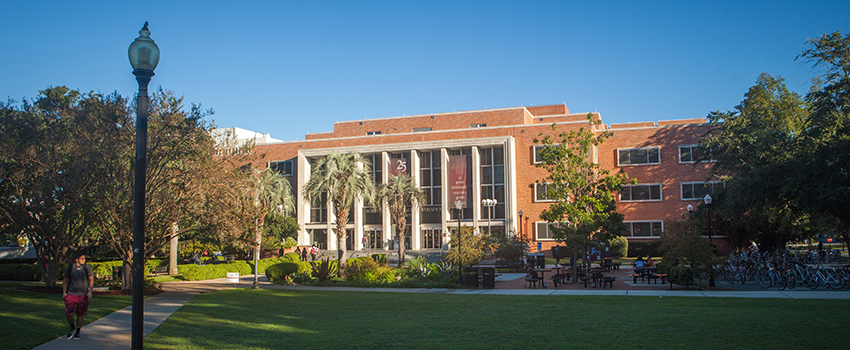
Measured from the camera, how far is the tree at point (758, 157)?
923 inches

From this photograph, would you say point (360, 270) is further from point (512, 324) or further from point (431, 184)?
point (431, 184)

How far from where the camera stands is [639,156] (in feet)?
166

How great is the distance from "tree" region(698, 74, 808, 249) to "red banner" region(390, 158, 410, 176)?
27232mm

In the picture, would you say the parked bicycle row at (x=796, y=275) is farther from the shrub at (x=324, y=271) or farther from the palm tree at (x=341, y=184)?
the palm tree at (x=341, y=184)

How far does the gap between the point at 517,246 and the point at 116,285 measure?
22279mm

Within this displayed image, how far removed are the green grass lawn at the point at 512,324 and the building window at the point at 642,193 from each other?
118ft

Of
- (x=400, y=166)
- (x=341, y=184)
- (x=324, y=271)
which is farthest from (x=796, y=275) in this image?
(x=400, y=166)

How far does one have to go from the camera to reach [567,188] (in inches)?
913

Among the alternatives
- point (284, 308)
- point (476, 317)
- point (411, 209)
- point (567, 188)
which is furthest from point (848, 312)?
point (411, 209)

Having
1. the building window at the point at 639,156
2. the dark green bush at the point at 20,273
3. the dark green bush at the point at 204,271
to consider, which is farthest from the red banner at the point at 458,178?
the dark green bush at the point at 20,273

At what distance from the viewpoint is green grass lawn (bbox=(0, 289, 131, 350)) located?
1034 centimetres

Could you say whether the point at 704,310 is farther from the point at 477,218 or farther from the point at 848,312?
the point at 477,218

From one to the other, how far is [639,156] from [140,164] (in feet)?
164

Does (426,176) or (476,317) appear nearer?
(476,317)
